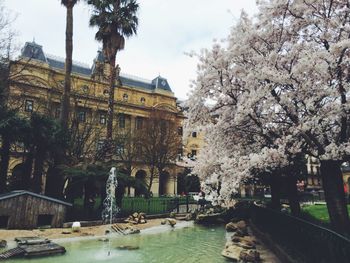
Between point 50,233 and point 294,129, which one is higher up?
point 294,129

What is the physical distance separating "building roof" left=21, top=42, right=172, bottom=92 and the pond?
87.5 ft

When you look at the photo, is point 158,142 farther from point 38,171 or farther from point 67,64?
point 38,171

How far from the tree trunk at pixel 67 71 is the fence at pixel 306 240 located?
14858mm

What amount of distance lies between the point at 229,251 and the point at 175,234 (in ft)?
19.5

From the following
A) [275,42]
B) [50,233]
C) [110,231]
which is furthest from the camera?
[110,231]

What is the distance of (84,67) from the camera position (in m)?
47.2

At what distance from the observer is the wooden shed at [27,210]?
14906 millimetres

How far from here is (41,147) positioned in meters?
20.3

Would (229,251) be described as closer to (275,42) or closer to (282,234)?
(282,234)

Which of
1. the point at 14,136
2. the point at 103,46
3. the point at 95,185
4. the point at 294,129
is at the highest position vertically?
the point at 103,46

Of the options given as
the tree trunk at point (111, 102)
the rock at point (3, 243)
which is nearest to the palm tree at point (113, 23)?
the tree trunk at point (111, 102)

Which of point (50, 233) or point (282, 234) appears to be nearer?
point (282, 234)

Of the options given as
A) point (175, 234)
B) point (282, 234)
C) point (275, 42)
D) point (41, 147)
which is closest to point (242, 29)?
point (275, 42)

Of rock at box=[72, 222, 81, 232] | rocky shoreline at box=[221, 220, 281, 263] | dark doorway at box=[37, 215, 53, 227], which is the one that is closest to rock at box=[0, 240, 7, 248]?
rock at box=[72, 222, 81, 232]
